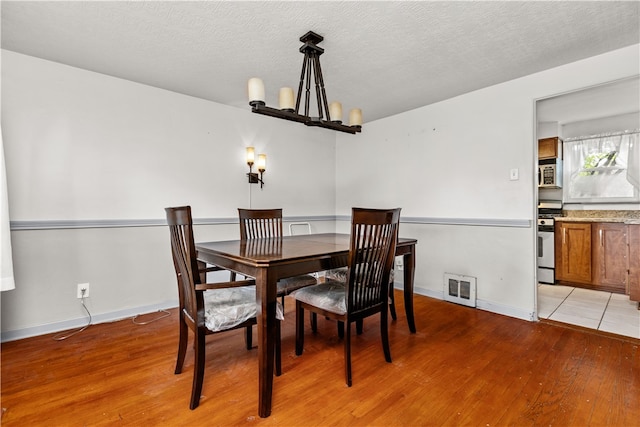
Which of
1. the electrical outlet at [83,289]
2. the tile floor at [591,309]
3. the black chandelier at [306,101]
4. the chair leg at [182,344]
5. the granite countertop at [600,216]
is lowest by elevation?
the tile floor at [591,309]

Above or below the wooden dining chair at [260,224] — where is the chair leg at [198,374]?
below

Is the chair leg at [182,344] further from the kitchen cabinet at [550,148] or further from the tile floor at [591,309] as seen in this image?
the kitchen cabinet at [550,148]

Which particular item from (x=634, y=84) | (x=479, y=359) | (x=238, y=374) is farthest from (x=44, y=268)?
(x=634, y=84)

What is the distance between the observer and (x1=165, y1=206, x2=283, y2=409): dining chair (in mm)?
1464

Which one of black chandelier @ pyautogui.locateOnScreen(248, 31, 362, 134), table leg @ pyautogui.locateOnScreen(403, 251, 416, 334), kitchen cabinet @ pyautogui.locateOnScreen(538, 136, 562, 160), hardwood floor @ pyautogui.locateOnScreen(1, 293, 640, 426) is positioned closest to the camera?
hardwood floor @ pyautogui.locateOnScreen(1, 293, 640, 426)

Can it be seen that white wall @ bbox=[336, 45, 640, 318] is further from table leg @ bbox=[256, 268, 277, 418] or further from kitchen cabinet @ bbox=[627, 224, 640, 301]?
table leg @ bbox=[256, 268, 277, 418]

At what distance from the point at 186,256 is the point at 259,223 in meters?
1.18

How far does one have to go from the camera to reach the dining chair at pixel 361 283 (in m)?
1.69

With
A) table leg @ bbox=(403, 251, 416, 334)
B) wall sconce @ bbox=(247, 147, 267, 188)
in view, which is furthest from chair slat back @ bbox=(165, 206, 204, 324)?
wall sconce @ bbox=(247, 147, 267, 188)

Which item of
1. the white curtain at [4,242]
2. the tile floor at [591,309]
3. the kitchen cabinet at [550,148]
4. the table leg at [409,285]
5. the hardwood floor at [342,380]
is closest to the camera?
the hardwood floor at [342,380]

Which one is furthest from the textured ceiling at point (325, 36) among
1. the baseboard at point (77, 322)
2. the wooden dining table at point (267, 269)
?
the baseboard at point (77, 322)

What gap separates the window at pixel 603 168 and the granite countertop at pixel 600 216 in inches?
5.6

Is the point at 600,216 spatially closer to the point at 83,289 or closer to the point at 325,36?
the point at 325,36

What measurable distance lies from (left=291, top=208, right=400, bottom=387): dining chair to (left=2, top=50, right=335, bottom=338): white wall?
1.71 m
